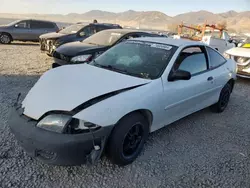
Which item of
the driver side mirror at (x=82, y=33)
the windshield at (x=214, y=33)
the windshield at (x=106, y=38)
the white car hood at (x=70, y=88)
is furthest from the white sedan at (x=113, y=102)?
the windshield at (x=214, y=33)

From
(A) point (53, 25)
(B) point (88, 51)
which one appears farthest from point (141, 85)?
(A) point (53, 25)

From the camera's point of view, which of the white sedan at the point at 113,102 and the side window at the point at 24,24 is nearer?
the white sedan at the point at 113,102

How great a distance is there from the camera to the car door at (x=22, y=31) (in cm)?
1440

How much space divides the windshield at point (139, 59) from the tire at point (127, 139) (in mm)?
678

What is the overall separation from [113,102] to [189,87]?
1.57 metres

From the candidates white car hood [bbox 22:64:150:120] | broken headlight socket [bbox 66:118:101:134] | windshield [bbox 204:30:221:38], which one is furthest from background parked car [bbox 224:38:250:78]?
windshield [bbox 204:30:221:38]

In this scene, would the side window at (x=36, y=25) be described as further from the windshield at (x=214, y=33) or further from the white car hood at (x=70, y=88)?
the white car hood at (x=70, y=88)

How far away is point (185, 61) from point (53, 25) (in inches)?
542

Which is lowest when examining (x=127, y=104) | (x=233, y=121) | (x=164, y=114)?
(x=233, y=121)

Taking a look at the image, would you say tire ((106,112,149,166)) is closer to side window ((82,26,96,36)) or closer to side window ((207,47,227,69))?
side window ((207,47,227,69))

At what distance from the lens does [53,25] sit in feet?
52.0

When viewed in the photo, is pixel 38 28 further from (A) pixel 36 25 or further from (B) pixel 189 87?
(B) pixel 189 87

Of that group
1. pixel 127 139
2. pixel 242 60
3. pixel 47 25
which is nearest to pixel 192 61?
pixel 127 139

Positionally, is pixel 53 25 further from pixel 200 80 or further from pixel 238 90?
pixel 200 80
